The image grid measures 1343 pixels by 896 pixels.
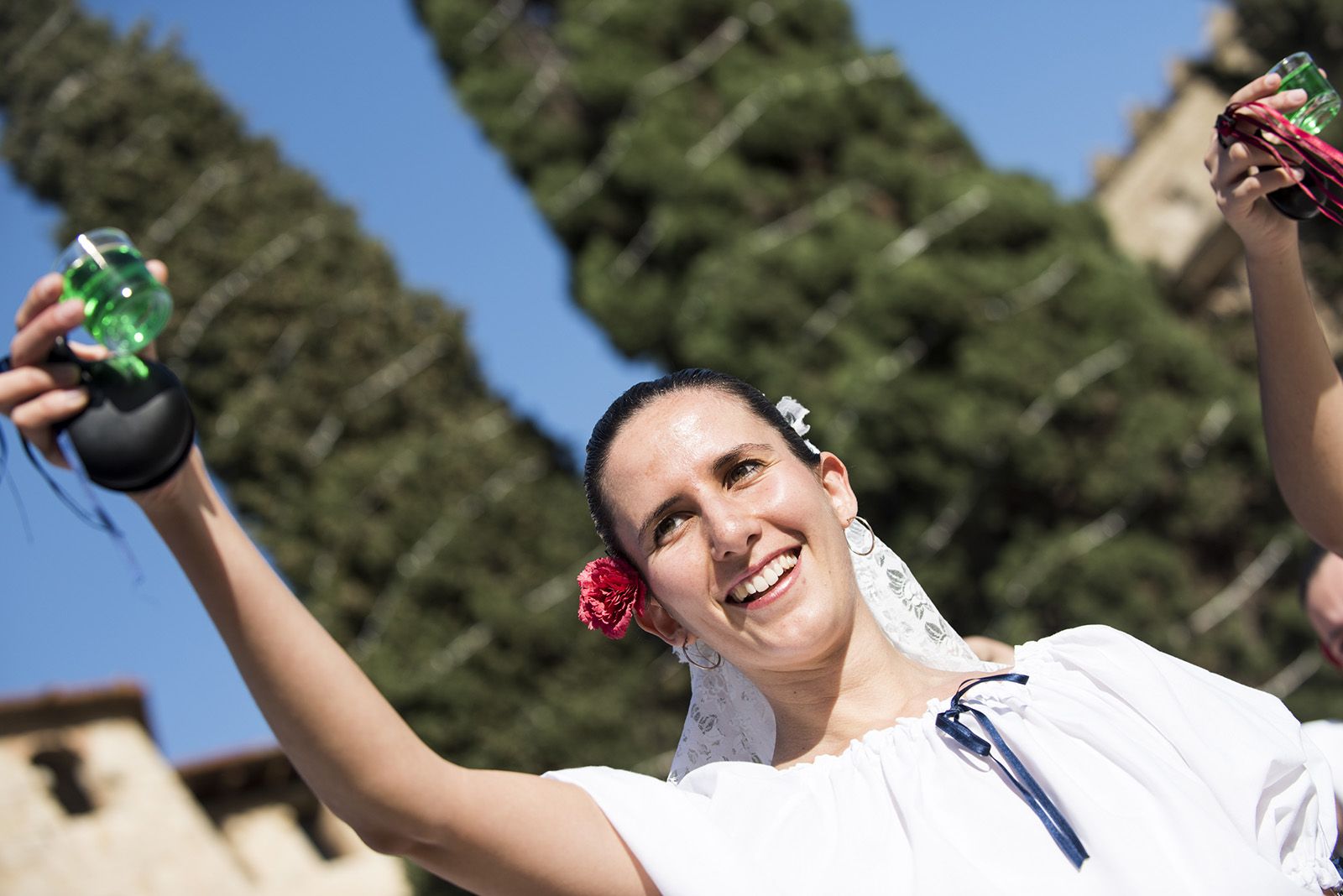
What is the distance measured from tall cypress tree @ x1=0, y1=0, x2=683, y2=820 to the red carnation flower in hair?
6611 mm

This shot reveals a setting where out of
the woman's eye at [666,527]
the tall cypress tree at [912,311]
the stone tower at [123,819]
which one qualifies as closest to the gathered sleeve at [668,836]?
the woman's eye at [666,527]

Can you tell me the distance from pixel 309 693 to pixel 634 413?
0.86 metres

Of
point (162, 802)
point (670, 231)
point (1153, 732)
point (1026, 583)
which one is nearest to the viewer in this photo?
point (1153, 732)

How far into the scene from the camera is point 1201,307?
37.5 feet

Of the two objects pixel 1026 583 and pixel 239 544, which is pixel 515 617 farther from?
pixel 239 544

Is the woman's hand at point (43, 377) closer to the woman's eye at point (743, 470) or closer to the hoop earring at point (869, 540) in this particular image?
the woman's eye at point (743, 470)

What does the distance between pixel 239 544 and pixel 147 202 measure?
36.7 ft

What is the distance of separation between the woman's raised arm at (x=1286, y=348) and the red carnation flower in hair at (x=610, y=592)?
1.29m

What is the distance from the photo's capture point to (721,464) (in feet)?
→ 6.75

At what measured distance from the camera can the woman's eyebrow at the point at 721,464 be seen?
6.71ft

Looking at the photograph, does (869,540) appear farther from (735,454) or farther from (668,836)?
(668,836)

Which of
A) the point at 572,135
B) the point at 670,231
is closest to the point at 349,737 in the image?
the point at 670,231

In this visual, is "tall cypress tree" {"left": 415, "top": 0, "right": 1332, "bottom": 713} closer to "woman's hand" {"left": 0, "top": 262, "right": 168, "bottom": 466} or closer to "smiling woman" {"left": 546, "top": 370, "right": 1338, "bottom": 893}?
"smiling woman" {"left": 546, "top": 370, "right": 1338, "bottom": 893}

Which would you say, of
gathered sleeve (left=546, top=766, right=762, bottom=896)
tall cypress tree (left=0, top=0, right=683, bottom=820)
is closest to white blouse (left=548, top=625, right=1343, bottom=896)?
gathered sleeve (left=546, top=766, right=762, bottom=896)
